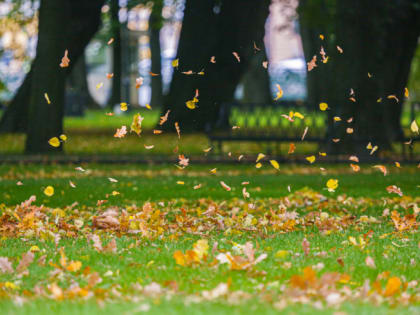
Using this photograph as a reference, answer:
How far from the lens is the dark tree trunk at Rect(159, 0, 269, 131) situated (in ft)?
71.1

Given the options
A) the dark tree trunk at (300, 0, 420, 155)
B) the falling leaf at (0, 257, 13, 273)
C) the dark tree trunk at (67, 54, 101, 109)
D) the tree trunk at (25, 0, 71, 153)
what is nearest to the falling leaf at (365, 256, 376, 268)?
the falling leaf at (0, 257, 13, 273)

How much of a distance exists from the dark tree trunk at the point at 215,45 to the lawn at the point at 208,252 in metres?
10.4

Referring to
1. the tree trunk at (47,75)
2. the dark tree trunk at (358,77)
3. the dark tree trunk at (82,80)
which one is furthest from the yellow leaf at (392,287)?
the dark tree trunk at (82,80)

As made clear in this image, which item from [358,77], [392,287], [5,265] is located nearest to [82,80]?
[358,77]

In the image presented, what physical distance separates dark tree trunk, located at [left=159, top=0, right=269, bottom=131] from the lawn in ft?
34.2

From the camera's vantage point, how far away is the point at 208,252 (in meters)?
6.21

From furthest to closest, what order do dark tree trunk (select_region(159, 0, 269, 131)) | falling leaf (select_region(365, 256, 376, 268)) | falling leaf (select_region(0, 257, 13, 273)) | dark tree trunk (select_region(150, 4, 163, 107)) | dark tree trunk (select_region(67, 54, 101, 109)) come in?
dark tree trunk (select_region(67, 54, 101, 109)) → dark tree trunk (select_region(150, 4, 163, 107)) → dark tree trunk (select_region(159, 0, 269, 131)) → falling leaf (select_region(365, 256, 376, 268)) → falling leaf (select_region(0, 257, 13, 273))

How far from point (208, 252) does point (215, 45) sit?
52.9 ft

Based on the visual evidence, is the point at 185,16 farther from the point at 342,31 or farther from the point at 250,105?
the point at 342,31

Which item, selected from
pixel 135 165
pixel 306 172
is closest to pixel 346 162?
pixel 306 172

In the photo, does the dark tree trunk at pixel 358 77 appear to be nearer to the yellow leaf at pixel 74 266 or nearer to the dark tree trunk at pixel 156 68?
the yellow leaf at pixel 74 266

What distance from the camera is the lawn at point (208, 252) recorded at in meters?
4.59

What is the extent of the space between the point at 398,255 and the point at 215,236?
1.66 m

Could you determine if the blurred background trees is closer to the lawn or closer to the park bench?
the park bench
